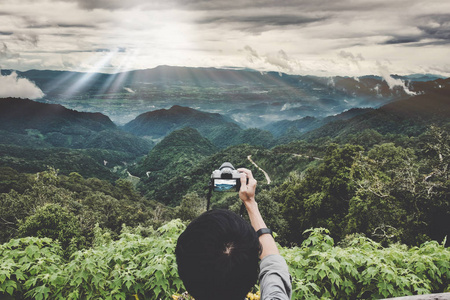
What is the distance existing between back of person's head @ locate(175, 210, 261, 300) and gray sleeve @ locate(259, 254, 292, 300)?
208mm

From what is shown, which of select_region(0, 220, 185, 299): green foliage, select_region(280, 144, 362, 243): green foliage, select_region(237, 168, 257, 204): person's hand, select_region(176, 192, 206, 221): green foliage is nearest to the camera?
select_region(237, 168, 257, 204): person's hand

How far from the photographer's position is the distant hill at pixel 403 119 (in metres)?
106

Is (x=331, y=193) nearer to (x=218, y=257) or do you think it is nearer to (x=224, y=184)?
(x=224, y=184)

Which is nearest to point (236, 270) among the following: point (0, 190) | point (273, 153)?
point (0, 190)

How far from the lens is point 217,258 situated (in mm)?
1066

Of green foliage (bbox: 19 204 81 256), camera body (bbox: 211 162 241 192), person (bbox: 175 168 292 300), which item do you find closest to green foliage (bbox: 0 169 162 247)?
green foliage (bbox: 19 204 81 256)

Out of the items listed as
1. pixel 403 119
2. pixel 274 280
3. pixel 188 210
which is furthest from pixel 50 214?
pixel 403 119

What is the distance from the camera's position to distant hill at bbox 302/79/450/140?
106412 millimetres

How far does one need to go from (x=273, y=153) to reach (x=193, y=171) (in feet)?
84.2

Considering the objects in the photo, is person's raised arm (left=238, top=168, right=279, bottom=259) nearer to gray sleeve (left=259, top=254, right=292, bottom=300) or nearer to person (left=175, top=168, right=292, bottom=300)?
gray sleeve (left=259, top=254, right=292, bottom=300)

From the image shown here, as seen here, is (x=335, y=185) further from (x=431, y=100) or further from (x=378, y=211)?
(x=431, y=100)

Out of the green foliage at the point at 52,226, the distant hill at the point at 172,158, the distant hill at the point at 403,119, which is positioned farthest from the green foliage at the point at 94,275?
the distant hill at the point at 403,119

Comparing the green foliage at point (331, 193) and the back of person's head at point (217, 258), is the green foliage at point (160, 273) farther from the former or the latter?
the green foliage at point (331, 193)

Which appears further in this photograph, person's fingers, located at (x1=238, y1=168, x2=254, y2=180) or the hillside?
the hillside
